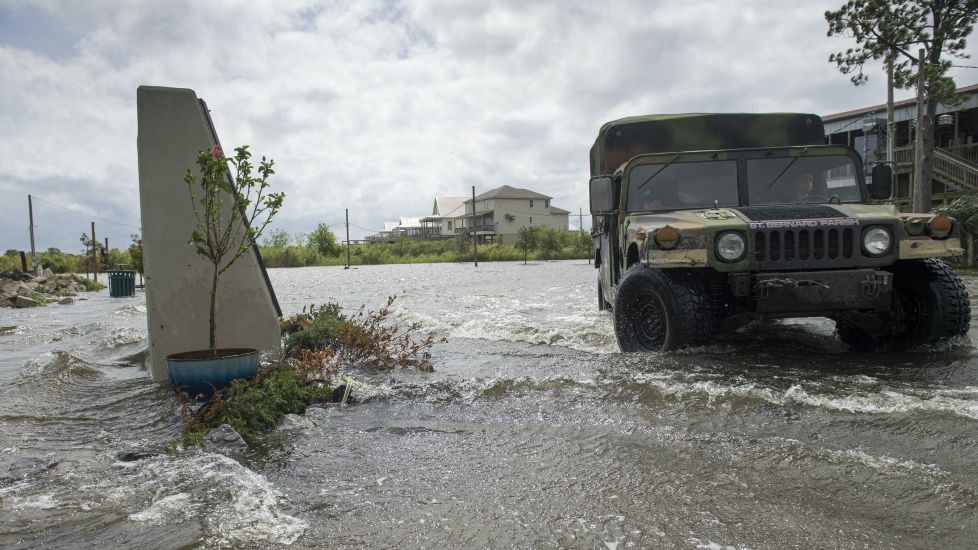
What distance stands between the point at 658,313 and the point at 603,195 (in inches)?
59.3

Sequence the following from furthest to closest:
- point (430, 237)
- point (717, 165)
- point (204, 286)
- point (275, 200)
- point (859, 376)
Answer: point (430, 237), point (717, 165), point (204, 286), point (275, 200), point (859, 376)

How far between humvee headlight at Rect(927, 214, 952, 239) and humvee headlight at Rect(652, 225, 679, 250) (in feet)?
6.80

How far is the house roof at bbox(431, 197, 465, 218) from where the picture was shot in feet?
363

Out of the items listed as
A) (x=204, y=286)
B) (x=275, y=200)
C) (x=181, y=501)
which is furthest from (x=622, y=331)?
(x=181, y=501)

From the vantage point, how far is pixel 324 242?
88.8 metres

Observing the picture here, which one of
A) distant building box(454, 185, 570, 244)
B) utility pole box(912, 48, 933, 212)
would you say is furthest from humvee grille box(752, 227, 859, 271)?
distant building box(454, 185, 570, 244)

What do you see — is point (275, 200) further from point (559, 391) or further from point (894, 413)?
point (894, 413)

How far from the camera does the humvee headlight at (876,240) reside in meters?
5.54

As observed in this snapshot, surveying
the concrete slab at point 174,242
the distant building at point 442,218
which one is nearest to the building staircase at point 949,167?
the concrete slab at point 174,242

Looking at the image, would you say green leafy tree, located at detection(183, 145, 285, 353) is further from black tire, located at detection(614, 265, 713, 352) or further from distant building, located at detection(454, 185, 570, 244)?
distant building, located at detection(454, 185, 570, 244)

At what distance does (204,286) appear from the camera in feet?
20.8

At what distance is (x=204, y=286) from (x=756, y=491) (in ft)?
16.6

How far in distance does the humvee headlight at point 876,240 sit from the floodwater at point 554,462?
963 millimetres

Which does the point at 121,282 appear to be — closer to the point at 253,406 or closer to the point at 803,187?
the point at 253,406
